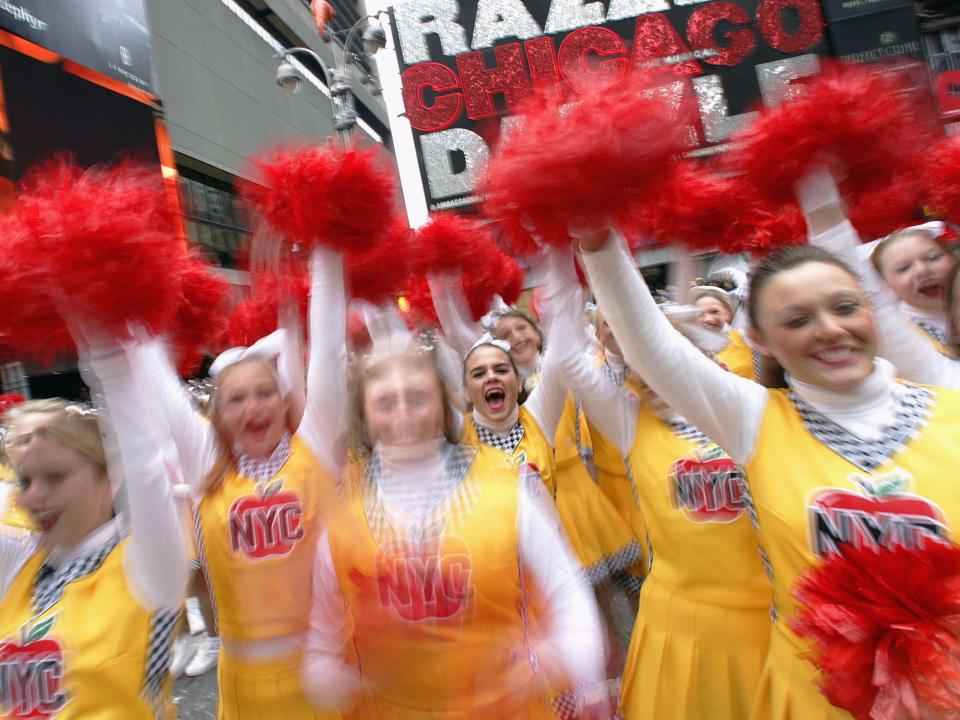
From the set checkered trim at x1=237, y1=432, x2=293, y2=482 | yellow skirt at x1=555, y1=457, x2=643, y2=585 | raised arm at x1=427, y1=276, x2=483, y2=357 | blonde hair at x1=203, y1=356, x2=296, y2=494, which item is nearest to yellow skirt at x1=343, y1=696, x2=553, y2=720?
checkered trim at x1=237, y1=432, x2=293, y2=482

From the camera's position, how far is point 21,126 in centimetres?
779

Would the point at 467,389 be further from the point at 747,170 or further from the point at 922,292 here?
the point at 922,292

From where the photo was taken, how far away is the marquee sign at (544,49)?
766 cm

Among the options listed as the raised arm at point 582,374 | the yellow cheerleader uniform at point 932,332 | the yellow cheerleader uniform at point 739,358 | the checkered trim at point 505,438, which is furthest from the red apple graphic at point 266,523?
the yellow cheerleader uniform at point 932,332

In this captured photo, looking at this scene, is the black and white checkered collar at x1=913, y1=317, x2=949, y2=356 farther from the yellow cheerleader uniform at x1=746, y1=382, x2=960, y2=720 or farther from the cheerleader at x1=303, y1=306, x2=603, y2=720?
the cheerleader at x1=303, y1=306, x2=603, y2=720

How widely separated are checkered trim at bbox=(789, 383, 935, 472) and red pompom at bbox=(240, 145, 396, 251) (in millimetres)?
1355

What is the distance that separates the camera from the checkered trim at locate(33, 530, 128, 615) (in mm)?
1400

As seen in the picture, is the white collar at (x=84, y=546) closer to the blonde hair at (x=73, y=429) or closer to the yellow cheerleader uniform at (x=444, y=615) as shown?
the blonde hair at (x=73, y=429)

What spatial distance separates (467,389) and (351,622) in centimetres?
150

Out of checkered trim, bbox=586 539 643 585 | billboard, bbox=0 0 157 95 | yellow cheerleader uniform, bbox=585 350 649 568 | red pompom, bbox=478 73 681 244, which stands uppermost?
billboard, bbox=0 0 157 95

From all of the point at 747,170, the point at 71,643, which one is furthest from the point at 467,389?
the point at 71,643

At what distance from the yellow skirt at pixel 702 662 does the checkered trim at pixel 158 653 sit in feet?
4.33

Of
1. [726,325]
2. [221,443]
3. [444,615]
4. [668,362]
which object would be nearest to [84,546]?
[221,443]

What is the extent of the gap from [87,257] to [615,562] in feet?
8.02
